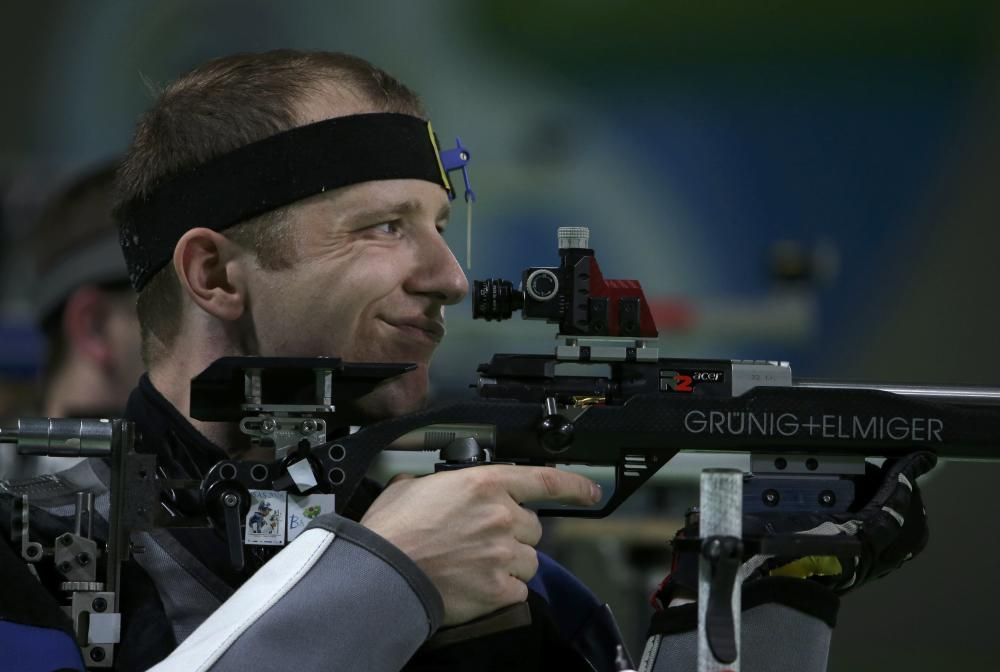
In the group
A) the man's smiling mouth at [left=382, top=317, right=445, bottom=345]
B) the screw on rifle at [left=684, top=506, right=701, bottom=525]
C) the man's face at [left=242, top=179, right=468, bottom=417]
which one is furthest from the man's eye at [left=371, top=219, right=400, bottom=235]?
the screw on rifle at [left=684, top=506, right=701, bottom=525]

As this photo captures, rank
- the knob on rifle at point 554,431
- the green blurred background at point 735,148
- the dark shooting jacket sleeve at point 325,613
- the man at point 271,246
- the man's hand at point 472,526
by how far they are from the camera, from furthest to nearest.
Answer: the green blurred background at point 735,148 < the man at point 271,246 < the knob on rifle at point 554,431 < the man's hand at point 472,526 < the dark shooting jacket sleeve at point 325,613

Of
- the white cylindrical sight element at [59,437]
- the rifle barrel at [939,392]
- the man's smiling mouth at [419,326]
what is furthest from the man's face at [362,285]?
the rifle barrel at [939,392]

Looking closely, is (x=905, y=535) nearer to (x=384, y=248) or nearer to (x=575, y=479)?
(x=575, y=479)

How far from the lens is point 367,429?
2033 mm

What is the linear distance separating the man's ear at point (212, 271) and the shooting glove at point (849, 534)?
0.75 metres

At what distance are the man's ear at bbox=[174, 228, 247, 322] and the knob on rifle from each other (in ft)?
1.65

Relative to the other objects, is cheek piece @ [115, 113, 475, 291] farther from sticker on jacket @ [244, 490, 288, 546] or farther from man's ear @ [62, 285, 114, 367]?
man's ear @ [62, 285, 114, 367]

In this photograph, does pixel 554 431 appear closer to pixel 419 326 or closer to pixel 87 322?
pixel 419 326

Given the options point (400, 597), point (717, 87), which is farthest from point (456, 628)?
point (717, 87)

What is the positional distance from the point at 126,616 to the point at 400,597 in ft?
1.43

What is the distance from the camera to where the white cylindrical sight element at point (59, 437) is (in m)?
1.96

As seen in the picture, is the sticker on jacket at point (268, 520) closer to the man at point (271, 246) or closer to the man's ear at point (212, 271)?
the man at point (271, 246)

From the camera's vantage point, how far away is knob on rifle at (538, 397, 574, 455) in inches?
80.1

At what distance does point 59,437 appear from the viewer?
6.45 ft
